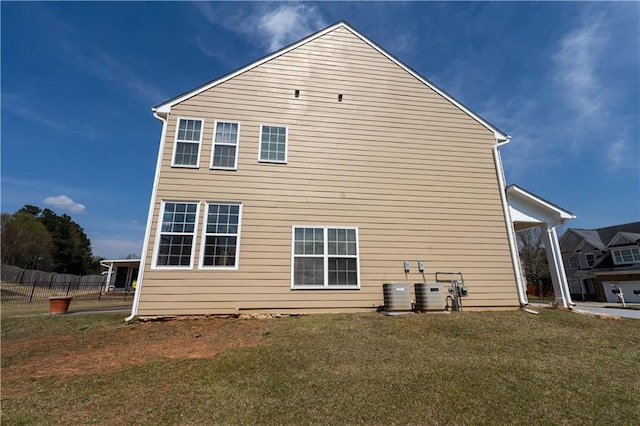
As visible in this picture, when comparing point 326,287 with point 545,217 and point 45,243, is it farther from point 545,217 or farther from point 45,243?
point 45,243

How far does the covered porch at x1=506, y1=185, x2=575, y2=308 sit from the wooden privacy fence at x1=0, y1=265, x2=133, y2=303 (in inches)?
932

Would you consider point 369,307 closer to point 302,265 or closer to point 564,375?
point 302,265

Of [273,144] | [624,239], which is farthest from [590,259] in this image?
[273,144]

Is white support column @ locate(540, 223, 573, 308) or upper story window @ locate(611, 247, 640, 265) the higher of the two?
upper story window @ locate(611, 247, 640, 265)

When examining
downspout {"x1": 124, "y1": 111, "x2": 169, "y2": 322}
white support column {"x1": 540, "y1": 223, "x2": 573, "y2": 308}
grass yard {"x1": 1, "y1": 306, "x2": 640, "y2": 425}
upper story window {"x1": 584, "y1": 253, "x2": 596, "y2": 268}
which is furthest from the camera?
upper story window {"x1": 584, "y1": 253, "x2": 596, "y2": 268}

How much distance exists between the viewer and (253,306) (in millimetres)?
8156

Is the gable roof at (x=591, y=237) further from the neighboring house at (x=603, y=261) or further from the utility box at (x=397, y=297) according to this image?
the utility box at (x=397, y=297)

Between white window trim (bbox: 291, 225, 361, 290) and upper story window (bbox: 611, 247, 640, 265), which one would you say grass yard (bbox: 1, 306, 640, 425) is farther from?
upper story window (bbox: 611, 247, 640, 265)

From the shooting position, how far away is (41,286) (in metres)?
24.5

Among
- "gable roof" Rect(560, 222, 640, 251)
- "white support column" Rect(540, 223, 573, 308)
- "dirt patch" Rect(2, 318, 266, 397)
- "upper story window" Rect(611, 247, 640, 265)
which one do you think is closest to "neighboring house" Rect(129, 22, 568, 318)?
"dirt patch" Rect(2, 318, 266, 397)

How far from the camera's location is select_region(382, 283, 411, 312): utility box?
27.0 feet

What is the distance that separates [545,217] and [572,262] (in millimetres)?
27747

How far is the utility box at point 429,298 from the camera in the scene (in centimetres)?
827

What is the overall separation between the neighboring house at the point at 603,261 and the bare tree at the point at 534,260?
6.65 feet
